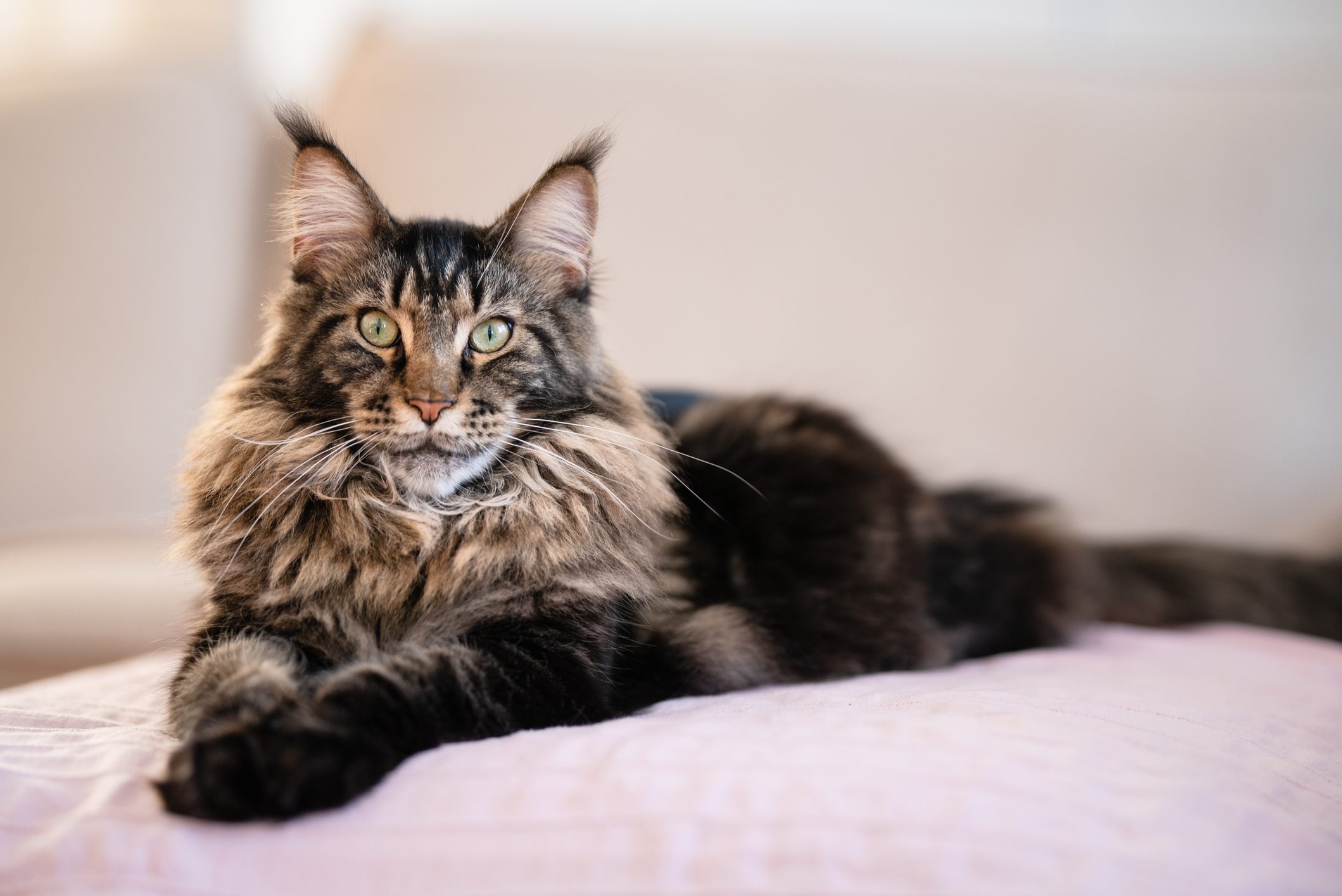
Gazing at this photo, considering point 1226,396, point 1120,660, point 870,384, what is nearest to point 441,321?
point 1120,660

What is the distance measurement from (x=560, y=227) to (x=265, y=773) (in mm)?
921

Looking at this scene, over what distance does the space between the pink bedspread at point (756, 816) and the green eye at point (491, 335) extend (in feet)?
1.90

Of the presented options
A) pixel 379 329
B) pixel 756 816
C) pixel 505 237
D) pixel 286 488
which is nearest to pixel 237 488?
pixel 286 488

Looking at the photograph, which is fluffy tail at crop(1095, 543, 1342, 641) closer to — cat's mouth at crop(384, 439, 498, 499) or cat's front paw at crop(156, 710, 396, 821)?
cat's mouth at crop(384, 439, 498, 499)

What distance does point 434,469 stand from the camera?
119cm

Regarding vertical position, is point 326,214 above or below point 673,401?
above

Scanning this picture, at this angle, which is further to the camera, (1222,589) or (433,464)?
(1222,589)

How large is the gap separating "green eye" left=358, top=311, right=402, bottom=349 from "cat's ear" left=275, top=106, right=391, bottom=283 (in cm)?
13

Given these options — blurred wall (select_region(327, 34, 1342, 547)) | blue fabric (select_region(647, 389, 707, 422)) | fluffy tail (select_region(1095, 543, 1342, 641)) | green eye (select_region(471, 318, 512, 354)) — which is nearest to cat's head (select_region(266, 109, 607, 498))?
green eye (select_region(471, 318, 512, 354))

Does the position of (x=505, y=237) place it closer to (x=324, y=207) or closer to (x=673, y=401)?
(x=324, y=207)

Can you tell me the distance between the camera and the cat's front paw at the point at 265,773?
770 mm

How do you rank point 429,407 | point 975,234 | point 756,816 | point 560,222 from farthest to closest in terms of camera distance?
point 975,234 → point 560,222 → point 429,407 → point 756,816

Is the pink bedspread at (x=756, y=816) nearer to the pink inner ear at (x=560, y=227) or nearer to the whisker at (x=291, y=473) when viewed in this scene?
the whisker at (x=291, y=473)

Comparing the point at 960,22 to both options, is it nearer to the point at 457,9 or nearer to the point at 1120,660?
the point at 457,9
